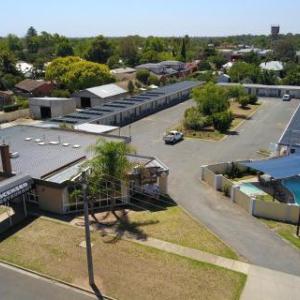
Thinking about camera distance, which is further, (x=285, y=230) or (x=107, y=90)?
(x=107, y=90)

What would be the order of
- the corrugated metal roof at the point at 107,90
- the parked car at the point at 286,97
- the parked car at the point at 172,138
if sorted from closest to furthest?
the parked car at the point at 172,138 < the corrugated metal roof at the point at 107,90 < the parked car at the point at 286,97

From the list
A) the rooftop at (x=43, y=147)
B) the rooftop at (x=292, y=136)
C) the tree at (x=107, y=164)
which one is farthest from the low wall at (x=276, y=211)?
the rooftop at (x=43, y=147)

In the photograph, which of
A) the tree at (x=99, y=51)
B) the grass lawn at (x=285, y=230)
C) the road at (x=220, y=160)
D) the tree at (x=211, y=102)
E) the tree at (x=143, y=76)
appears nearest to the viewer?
the road at (x=220, y=160)

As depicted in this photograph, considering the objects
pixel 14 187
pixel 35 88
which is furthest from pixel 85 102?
pixel 14 187

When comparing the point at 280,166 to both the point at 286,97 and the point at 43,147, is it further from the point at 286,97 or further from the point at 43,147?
the point at 286,97

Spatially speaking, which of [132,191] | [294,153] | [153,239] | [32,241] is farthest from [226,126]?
[32,241]

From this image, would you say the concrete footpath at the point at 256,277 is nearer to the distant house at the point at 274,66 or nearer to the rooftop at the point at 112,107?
the rooftop at the point at 112,107
